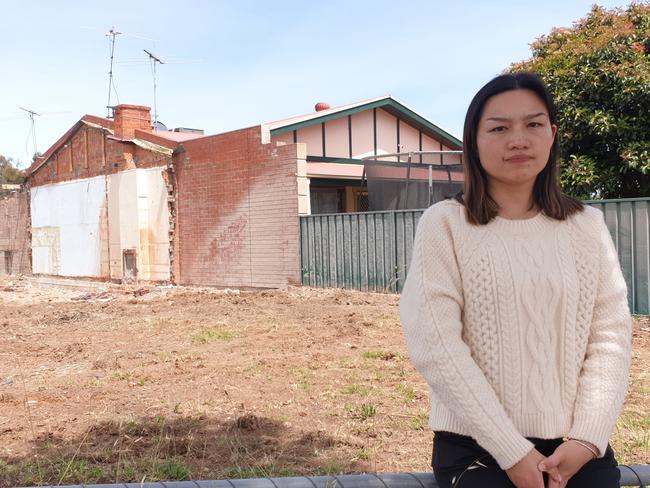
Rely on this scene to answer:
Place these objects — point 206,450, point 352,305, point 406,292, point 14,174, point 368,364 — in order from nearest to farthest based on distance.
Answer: point 406,292 < point 206,450 < point 368,364 < point 352,305 < point 14,174

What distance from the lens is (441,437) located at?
192cm

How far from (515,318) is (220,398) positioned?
459cm

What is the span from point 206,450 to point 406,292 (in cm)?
303

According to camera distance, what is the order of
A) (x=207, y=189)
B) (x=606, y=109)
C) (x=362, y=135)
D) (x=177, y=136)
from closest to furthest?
(x=606, y=109) → (x=207, y=189) → (x=362, y=135) → (x=177, y=136)

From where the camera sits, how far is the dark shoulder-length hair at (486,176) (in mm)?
1962

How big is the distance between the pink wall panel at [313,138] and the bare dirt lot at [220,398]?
23.9ft

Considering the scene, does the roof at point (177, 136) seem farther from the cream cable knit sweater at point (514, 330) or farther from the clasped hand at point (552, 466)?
the clasped hand at point (552, 466)

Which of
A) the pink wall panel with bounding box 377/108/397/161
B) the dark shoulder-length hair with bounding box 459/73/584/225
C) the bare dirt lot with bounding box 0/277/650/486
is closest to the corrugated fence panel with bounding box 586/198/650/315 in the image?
the bare dirt lot with bounding box 0/277/650/486

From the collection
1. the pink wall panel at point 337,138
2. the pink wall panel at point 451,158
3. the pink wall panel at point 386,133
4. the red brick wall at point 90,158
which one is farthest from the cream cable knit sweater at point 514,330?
the pink wall panel at point 386,133

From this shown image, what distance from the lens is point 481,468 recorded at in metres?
1.80

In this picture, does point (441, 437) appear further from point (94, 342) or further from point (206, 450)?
point (94, 342)

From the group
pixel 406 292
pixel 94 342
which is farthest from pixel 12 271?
pixel 406 292

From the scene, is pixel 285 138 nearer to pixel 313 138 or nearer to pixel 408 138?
pixel 313 138

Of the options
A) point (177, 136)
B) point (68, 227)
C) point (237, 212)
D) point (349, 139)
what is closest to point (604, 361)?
point (237, 212)
